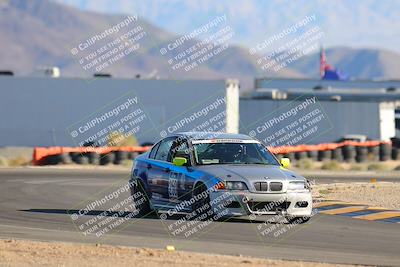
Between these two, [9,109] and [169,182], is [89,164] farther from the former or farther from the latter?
[9,109]

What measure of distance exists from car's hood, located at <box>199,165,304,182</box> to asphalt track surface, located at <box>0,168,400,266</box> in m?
0.74

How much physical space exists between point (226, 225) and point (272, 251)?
294 cm

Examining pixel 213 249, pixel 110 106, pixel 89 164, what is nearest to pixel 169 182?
pixel 213 249

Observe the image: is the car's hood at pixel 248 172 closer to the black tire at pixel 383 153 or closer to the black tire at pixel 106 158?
the black tire at pixel 106 158

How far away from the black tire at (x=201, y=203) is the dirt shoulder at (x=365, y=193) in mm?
5654

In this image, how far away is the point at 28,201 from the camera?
20766 millimetres

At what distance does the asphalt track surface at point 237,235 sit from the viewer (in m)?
13.1

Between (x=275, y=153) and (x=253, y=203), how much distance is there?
23692 mm

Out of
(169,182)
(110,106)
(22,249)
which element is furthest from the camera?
(110,106)

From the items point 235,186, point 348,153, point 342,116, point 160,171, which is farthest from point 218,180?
point 342,116

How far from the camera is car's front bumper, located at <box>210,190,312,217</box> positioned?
52.3 ft

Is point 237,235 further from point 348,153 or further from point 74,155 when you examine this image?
point 348,153

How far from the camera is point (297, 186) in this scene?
16.3 m

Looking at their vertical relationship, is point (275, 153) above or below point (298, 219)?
below
